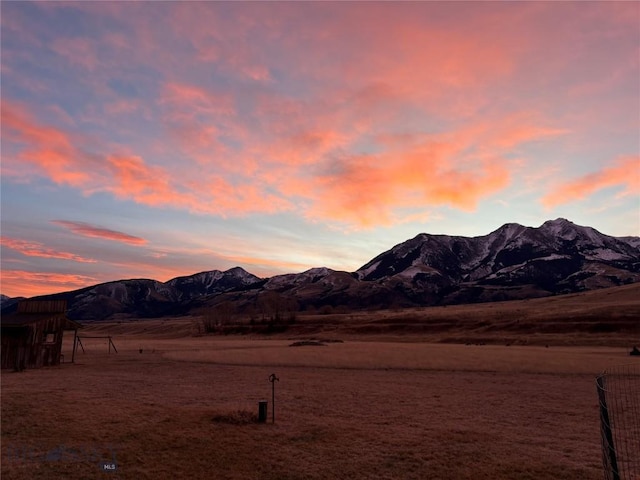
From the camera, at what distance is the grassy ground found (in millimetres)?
15102

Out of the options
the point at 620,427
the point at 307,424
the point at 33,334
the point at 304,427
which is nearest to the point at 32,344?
the point at 33,334

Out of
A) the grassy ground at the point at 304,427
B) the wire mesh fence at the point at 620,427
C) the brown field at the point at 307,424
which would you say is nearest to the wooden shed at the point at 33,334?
the brown field at the point at 307,424

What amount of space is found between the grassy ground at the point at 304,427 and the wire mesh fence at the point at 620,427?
0.94 metres

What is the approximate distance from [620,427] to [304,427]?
50.4 feet

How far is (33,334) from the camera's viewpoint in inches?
1885

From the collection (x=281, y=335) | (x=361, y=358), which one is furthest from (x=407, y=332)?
(x=361, y=358)

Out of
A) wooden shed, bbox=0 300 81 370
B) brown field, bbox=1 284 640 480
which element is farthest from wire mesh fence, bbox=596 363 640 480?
wooden shed, bbox=0 300 81 370

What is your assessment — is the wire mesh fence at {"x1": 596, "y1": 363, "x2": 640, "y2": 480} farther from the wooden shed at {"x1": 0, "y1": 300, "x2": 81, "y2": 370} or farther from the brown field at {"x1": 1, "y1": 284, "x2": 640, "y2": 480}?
the wooden shed at {"x1": 0, "y1": 300, "x2": 81, "y2": 370}

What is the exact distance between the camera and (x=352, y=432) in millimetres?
19766

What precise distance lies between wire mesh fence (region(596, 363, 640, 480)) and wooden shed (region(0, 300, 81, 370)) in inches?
2013

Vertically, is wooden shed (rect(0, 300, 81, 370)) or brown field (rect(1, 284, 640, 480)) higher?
wooden shed (rect(0, 300, 81, 370))

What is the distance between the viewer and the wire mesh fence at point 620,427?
1156 cm

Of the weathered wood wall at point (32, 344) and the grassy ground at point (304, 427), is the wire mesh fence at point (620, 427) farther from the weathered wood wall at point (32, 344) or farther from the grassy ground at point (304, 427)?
the weathered wood wall at point (32, 344)

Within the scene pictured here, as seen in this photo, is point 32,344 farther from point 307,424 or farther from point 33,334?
point 307,424
